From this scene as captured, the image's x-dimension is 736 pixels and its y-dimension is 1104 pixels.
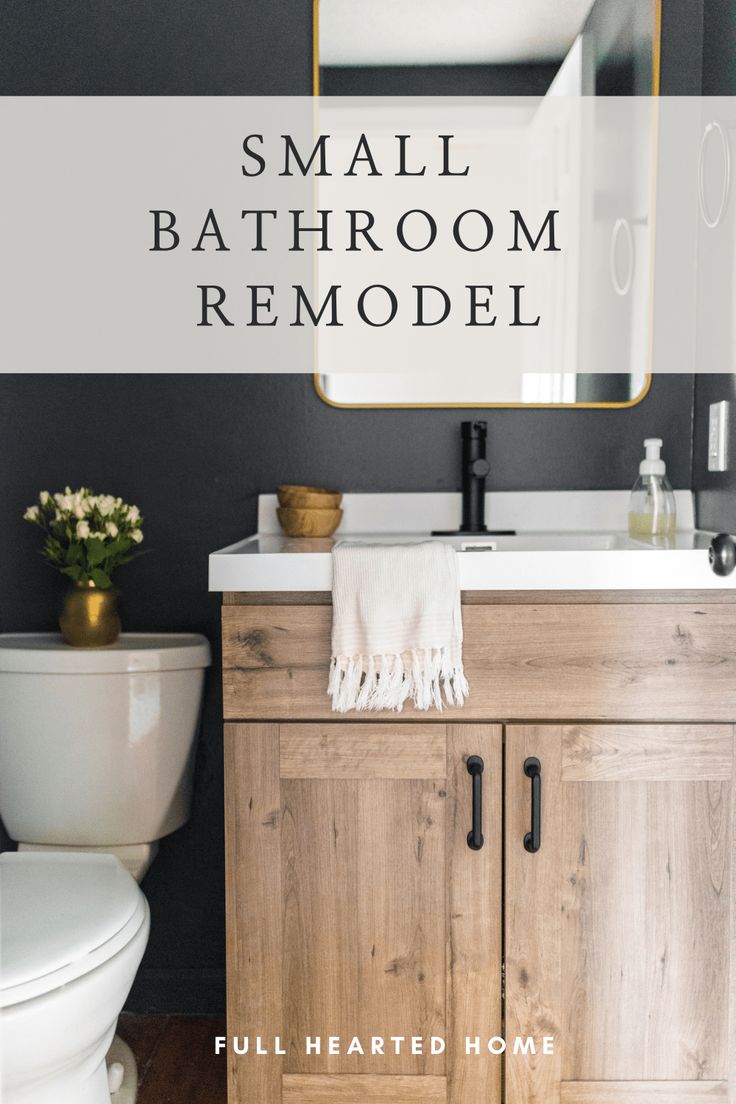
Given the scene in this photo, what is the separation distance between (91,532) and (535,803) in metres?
0.92

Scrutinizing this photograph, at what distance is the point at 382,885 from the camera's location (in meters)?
1.39

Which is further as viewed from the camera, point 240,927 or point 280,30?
point 280,30

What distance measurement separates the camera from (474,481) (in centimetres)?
178

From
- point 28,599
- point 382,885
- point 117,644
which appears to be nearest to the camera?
point 382,885

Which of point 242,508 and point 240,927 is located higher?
point 242,508

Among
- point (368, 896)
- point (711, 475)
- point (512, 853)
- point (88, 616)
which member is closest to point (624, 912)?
point (512, 853)

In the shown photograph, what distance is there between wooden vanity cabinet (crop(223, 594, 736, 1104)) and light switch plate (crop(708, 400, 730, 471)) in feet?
1.38

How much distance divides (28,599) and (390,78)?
4.13 feet

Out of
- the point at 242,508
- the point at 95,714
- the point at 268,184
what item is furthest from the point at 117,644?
the point at 268,184

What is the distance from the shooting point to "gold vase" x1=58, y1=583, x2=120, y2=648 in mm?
1734

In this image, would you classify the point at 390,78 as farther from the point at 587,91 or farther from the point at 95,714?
the point at 95,714

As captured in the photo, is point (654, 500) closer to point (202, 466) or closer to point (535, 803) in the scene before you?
point (535, 803)

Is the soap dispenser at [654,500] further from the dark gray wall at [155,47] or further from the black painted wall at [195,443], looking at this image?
the dark gray wall at [155,47]

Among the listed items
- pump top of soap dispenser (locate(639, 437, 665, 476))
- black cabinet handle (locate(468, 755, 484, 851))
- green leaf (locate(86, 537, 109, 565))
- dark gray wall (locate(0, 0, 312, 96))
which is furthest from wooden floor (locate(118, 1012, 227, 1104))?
dark gray wall (locate(0, 0, 312, 96))
